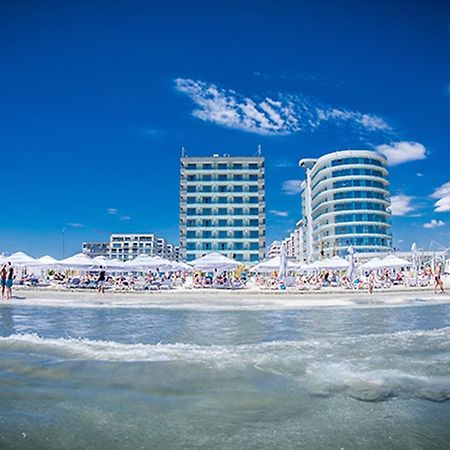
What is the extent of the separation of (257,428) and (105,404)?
167 cm

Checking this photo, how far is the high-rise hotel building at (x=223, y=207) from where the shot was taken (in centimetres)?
7362

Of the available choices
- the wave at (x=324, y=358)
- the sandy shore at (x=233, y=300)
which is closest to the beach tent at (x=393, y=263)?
the sandy shore at (x=233, y=300)

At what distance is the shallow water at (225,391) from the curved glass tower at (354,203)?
60001mm

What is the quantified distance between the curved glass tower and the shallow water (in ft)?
197

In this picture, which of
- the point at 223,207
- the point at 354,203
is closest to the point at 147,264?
the point at 223,207

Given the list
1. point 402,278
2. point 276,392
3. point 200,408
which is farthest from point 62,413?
point 402,278

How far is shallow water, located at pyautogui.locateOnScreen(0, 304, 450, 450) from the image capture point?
3.40 metres

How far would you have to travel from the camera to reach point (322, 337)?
882cm

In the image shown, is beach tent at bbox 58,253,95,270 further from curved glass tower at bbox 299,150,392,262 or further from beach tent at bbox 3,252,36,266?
curved glass tower at bbox 299,150,392,262

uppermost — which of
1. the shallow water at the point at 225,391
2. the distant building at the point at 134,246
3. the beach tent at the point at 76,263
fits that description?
the distant building at the point at 134,246

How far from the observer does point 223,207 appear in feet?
247

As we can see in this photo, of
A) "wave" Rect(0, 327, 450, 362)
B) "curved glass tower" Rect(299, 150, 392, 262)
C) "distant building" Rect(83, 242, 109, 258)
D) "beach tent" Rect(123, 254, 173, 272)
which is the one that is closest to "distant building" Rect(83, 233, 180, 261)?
"distant building" Rect(83, 242, 109, 258)

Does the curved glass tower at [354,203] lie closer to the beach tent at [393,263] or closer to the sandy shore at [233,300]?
the beach tent at [393,263]

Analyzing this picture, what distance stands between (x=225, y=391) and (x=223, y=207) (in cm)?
7070
